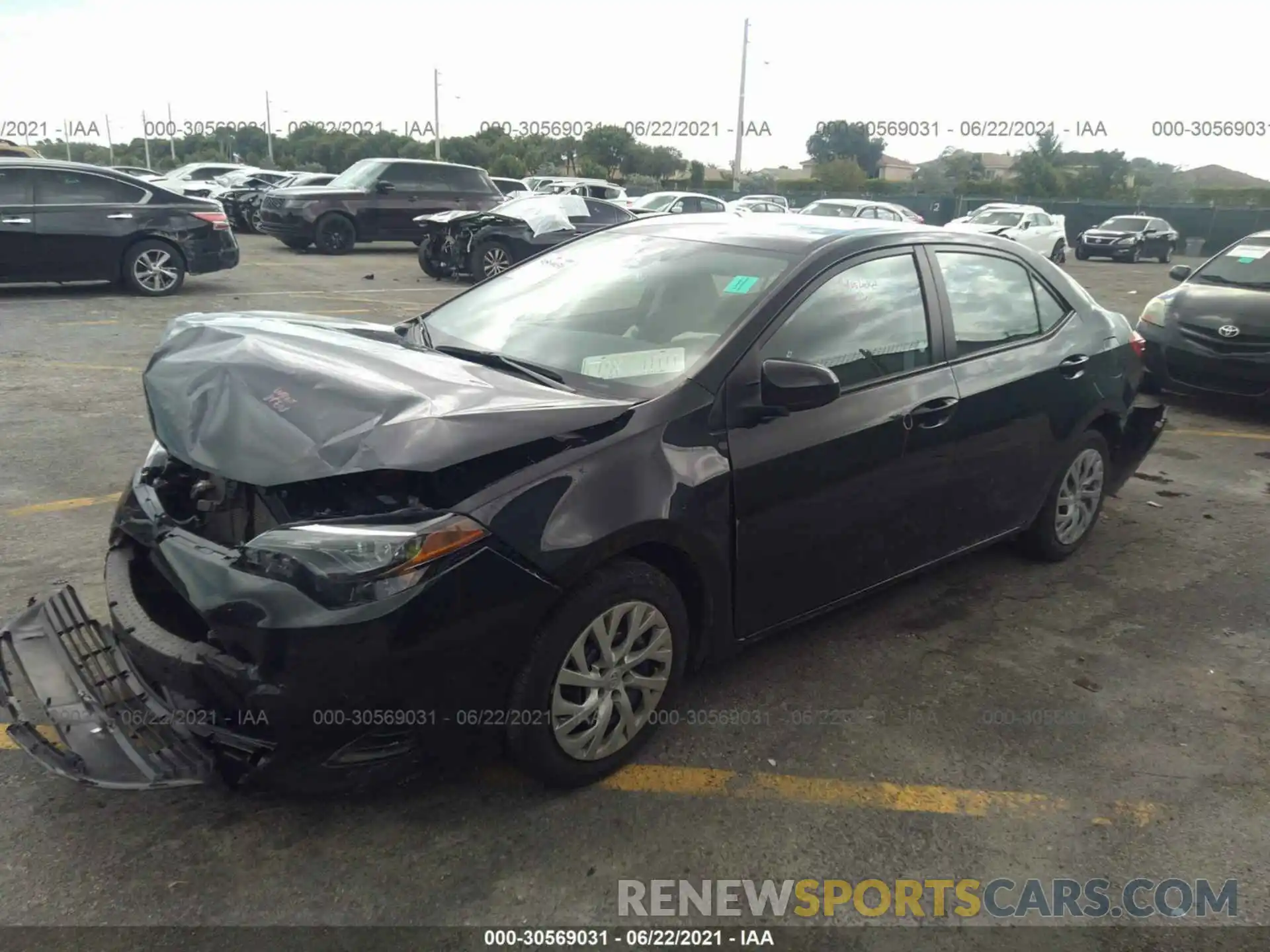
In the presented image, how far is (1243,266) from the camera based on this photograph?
8500mm

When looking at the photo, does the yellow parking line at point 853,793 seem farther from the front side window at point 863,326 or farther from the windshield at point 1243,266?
the windshield at point 1243,266

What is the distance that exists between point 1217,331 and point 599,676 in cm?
686

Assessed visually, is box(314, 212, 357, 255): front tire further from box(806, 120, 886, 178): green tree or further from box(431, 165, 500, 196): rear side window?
box(806, 120, 886, 178): green tree

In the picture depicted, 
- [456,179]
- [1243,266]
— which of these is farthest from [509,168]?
[1243,266]

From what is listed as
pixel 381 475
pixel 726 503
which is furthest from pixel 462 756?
pixel 726 503

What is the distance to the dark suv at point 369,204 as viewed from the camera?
18.3 metres

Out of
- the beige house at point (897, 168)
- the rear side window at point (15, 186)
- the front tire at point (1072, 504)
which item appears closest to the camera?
the front tire at point (1072, 504)

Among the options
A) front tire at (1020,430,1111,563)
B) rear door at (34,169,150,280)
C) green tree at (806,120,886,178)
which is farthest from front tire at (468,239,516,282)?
green tree at (806,120,886,178)

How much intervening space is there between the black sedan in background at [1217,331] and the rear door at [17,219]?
1105cm

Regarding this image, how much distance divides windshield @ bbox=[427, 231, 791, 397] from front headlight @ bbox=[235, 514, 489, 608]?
0.91 meters

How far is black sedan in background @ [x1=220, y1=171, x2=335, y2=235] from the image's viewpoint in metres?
22.7

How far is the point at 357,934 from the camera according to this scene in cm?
237

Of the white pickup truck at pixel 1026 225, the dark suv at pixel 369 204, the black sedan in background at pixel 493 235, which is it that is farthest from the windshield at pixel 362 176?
the white pickup truck at pixel 1026 225

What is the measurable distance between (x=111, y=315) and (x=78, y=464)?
5627 mm
